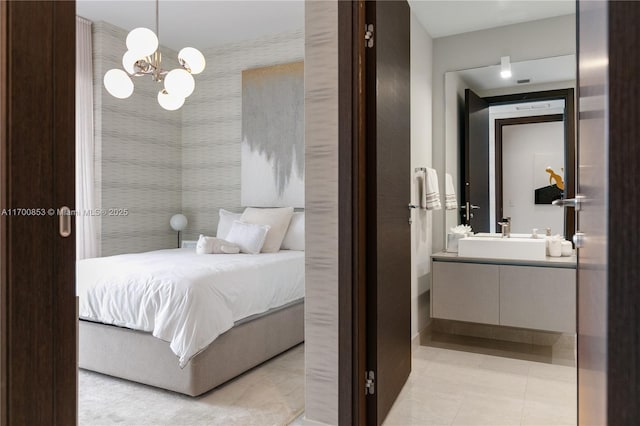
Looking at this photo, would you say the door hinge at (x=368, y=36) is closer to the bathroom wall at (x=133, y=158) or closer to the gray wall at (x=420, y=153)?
the gray wall at (x=420, y=153)

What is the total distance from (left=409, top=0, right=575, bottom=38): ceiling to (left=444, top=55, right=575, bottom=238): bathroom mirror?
316 millimetres

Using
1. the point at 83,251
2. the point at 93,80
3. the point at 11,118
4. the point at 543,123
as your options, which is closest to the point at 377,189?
the point at 11,118

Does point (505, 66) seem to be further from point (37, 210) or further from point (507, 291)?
point (37, 210)

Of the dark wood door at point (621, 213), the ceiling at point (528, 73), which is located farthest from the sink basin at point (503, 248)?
the dark wood door at point (621, 213)

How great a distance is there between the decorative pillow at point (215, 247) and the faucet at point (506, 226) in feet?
6.86

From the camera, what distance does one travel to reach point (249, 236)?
3594 millimetres

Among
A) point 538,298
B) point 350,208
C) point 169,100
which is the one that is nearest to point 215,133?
point 169,100

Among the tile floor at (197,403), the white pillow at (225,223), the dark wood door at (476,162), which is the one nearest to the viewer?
the tile floor at (197,403)

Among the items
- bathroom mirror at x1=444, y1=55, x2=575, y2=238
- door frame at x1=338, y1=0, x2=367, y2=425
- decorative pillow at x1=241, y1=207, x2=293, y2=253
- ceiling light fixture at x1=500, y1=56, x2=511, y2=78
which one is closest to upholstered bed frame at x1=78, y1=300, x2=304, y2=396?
door frame at x1=338, y1=0, x2=367, y2=425

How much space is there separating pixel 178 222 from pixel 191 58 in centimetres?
219

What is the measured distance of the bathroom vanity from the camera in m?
2.77

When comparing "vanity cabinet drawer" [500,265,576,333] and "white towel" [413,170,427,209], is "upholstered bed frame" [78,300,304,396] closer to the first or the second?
"white towel" [413,170,427,209]

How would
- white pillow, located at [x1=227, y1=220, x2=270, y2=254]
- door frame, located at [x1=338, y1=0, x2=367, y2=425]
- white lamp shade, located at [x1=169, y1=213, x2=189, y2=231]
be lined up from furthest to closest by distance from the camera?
white lamp shade, located at [x1=169, y1=213, x2=189, y2=231]
white pillow, located at [x1=227, y1=220, x2=270, y2=254]
door frame, located at [x1=338, y1=0, x2=367, y2=425]

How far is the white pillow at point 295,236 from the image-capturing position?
3.91 m
